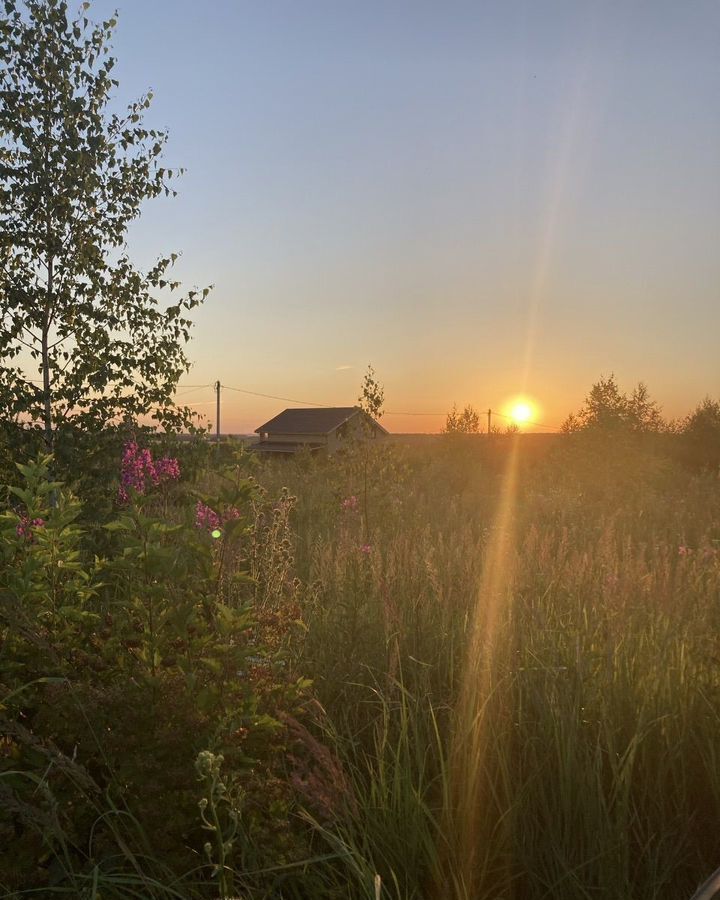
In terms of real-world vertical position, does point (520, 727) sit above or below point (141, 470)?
below

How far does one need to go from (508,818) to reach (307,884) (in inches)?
26.0

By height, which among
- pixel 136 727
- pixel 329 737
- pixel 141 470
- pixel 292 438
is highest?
pixel 292 438

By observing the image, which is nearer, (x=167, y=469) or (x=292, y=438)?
(x=167, y=469)

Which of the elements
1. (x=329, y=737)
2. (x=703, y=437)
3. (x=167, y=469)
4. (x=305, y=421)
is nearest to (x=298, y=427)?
(x=305, y=421)

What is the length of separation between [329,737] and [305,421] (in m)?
47.3

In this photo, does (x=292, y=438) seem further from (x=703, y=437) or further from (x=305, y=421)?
(x=703, y=437)

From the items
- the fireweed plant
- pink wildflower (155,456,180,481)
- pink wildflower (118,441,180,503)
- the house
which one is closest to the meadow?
the fireweed plant

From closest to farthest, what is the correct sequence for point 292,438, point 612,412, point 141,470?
1. point 141,470
2. point 612,412
3. point 292,438

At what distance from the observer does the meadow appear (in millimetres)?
2018

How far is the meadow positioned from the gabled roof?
1713 inches

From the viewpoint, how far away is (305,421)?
4988 centimetres

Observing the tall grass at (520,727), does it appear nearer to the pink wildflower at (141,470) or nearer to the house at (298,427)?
the pink wildflower at (141,470)

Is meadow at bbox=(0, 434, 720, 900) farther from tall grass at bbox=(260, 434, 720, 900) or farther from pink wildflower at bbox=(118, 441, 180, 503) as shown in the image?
pink wildflower at bbox=(118, 441, 180, 503)

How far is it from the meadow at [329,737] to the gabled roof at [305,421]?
43517 millimetres
